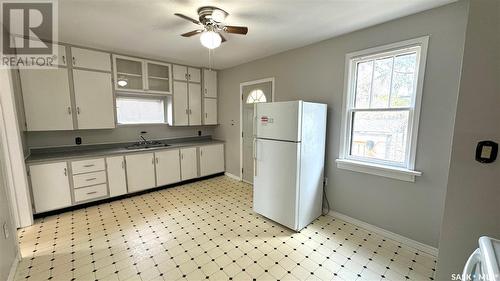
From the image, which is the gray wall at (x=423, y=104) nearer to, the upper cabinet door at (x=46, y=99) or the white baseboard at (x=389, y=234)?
the white baseboard at (x=389, y=234)

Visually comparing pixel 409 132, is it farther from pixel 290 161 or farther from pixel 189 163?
pixel 189 163

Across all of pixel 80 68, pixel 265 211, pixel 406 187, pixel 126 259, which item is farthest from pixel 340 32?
pixel 80 68

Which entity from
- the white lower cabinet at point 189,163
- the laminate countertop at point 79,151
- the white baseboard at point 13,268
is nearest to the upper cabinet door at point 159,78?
the laminate countertop at point 79,151

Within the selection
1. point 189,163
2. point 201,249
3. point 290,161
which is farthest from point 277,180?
point 189,163

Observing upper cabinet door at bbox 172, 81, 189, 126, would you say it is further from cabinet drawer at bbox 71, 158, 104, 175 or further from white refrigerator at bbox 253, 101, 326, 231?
white refrigerator at bbox 253, 101, 326, 231

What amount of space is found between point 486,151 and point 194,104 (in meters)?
4.24

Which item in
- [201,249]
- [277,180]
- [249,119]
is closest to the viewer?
[201,249]

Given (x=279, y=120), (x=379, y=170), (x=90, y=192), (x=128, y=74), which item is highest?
(x=128, y=74)

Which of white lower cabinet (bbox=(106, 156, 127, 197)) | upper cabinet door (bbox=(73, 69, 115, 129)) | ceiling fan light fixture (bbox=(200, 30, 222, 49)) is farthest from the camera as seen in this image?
white lower cabinet (bbox=(106, 156, 127, 197))

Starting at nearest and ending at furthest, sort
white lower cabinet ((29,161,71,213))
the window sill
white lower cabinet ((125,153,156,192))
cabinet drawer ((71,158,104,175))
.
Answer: the window sill < white lower cabinet ((29,161,71,213)) < cabinet drawer ((71,158,104,175)) < white lower cabinet ((125,153,156,192))

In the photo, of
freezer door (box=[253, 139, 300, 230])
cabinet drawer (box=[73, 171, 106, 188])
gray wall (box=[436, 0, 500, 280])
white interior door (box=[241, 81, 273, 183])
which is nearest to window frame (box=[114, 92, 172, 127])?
cabinet drawer (box=[73, 171, 106, 188])

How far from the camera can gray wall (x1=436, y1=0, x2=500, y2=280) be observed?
1128mm

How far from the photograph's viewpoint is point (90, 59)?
3141 millimetres

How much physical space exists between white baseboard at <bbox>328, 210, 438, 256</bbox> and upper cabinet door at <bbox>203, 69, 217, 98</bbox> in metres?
3.44
